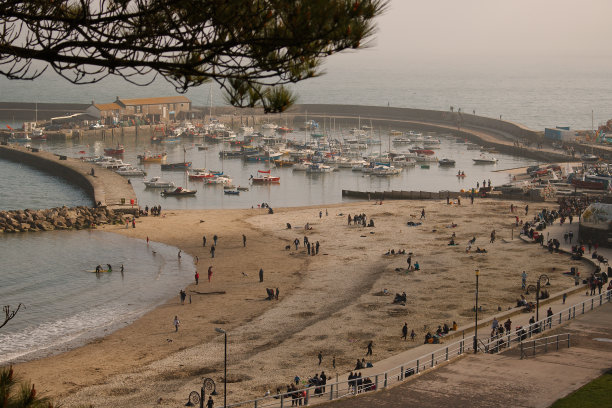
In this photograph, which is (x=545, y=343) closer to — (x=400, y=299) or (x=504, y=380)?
(x=504, y=380)

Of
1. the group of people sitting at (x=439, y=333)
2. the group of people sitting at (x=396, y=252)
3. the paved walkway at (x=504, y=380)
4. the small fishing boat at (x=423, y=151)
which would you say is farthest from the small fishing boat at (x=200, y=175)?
the paved walkway at (x=504, y=380)

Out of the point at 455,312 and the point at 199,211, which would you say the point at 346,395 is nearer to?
the point at 455,312

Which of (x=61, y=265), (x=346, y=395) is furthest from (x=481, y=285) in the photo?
(x=61, y=265)

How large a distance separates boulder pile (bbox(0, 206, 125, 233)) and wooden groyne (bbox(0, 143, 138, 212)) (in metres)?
2.63

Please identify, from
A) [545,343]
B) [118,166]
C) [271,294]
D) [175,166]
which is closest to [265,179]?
[175,166]

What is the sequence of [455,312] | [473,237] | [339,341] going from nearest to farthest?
[339,341], [455,312], [473,237]

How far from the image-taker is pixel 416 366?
81.2 ft

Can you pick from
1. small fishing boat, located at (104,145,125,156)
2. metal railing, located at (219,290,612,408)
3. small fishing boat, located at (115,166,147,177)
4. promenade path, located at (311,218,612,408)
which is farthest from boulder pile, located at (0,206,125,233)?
small fishing boat, located at (104,145,125,156)

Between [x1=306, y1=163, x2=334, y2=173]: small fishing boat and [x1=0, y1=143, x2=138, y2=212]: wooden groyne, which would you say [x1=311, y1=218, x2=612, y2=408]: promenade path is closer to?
[x1=0, y1=143, x2=138, y2=212]: wooden groyne

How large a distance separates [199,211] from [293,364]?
37.8m

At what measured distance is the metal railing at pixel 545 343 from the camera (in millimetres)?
25594

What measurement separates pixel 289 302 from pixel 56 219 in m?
26.1

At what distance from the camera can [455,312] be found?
1357 inches

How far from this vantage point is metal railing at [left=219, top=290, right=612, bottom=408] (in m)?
22.4
